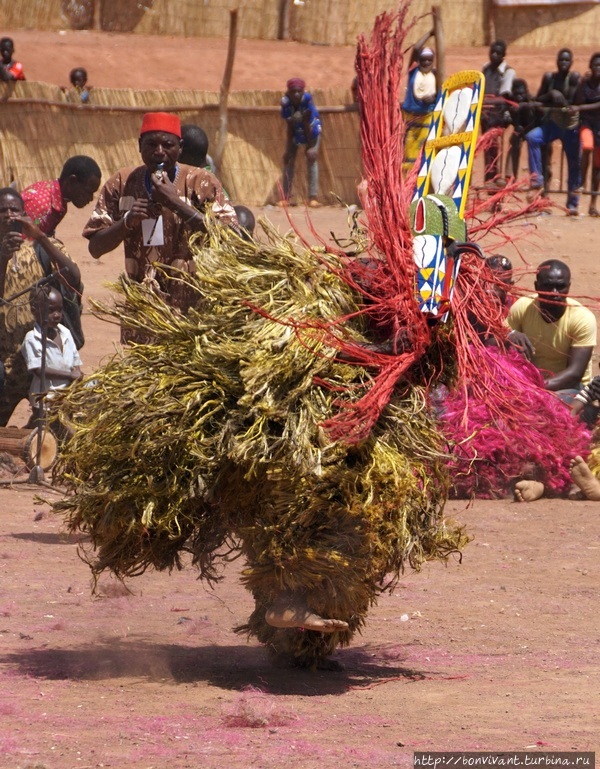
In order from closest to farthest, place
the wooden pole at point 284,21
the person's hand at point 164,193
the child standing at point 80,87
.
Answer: the person's hand at point 164,193 < the child standing at point 80,87 < the wooden pole at point 284,21

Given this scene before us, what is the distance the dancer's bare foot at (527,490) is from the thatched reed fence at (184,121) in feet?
32.6

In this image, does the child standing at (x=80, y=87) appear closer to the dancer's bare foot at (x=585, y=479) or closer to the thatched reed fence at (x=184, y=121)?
the thatched reed fence at (x=184, y=121)

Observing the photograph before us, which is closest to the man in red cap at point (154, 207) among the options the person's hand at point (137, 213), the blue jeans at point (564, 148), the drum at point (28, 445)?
the person's hand at point (137, 213)

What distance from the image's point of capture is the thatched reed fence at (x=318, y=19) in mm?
25656

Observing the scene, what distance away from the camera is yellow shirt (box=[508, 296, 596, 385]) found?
878 cm

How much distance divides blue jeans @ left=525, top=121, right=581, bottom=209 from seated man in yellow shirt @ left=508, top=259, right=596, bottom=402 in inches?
287

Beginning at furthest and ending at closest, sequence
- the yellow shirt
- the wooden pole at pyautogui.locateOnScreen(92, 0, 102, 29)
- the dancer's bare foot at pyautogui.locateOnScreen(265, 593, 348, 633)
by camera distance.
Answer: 1. the wooden pole at pyautogui.locateOnScreen(92, 0, 102, 29)
2. the yellow shirt
3. the dancer's bare foot at pyautogui.locateOnScreen(265, 593, 348, 633)

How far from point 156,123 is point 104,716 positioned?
2865mm

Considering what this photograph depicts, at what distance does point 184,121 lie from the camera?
18.0m

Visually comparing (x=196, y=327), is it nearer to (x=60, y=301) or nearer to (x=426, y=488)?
(x=426, y=488)

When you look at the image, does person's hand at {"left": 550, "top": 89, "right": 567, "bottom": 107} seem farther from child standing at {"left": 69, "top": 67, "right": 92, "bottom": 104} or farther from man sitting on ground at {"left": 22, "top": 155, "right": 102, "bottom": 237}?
man sitting on ground at {"left": 22, "top": 155, "right": 102, "bottom": 237}

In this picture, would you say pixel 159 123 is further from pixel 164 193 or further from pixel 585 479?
pixel 585 479

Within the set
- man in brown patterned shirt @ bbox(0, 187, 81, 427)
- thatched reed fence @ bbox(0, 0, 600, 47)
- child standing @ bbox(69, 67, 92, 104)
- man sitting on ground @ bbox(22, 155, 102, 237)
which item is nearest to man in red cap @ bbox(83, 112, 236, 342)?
man sitting on ground @ bbox(22, 155, 102, 237)

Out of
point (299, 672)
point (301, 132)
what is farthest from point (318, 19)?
point (299, 672)
